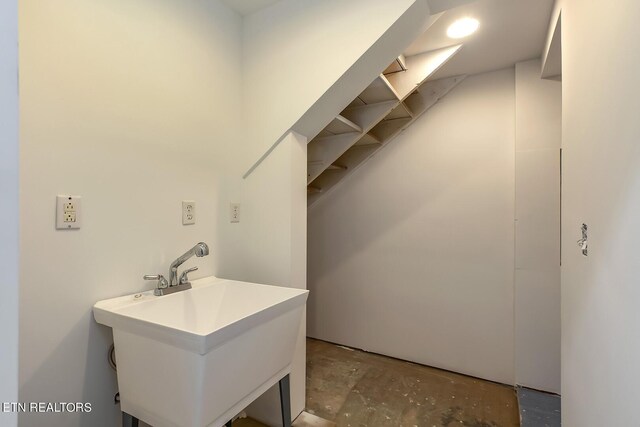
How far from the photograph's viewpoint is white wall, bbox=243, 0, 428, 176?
53.1 inches

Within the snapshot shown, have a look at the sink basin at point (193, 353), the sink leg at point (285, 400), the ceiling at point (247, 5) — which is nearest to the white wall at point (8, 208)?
the sink basin at point (193, 353)

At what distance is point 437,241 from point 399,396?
3.62 feet

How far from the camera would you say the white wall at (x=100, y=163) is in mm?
961

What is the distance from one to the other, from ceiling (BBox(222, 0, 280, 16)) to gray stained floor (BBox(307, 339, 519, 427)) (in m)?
2.35

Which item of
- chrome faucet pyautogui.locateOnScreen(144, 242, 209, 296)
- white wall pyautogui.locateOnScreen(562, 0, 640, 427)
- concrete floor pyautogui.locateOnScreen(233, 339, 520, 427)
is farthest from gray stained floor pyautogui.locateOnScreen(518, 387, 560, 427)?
chrome faucet pyautogui.locateOnScreen(144, 242, 209, 296)

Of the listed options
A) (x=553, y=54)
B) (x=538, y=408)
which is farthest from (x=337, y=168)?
(x=538, y=408)

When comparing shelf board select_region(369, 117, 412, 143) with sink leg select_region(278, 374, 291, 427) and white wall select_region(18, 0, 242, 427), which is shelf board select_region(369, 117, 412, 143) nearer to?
white wall select_region(18, 0, 242, 427)

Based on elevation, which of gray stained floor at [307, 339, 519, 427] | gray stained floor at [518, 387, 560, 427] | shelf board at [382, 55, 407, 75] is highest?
shelf board at [382, 55, 407, 75]

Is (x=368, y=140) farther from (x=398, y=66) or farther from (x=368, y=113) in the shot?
(x=398, y=66)

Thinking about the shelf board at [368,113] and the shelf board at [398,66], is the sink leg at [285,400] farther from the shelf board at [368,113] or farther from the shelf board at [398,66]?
the shelf board at [398,66]

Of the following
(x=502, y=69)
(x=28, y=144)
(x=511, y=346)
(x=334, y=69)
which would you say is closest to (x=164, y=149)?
(x=28, y=144)

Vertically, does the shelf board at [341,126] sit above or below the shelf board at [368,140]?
below

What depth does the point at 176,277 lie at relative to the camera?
1.33 meters

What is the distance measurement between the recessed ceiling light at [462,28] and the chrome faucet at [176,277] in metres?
1.72
